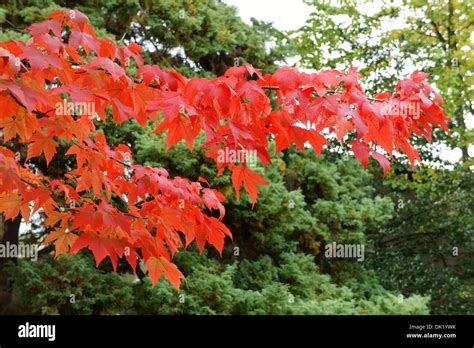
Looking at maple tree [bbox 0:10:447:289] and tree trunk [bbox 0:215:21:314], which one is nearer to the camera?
maple tree [bbox 0:10:447:289]

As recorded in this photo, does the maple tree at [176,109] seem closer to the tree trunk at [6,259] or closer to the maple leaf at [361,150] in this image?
the maple leaf at [361,150]

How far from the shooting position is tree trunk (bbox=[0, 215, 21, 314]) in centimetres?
624

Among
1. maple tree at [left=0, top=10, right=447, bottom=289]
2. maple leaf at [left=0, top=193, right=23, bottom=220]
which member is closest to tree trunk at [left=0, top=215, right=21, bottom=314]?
maple leaf at [left=0, top=193, right=23, bottom=220]

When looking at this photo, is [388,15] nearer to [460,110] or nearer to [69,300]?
[460,110]

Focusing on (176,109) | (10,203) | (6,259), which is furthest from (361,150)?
(6,259)

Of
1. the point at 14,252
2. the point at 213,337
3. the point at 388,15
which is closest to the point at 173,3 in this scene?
the point at 14,252

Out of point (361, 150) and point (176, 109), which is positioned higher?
point (176, 109)

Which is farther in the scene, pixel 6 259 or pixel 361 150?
pixel 6 259

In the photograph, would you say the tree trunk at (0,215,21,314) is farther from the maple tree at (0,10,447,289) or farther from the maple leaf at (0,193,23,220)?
the maple tree at (0,10,447,289)

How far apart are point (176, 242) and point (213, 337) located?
1.67 m

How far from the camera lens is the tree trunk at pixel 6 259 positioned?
246 inches

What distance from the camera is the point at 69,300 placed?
5.50m

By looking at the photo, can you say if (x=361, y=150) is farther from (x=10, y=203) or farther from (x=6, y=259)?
(x=6, y=259)

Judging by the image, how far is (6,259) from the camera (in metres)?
6.83
